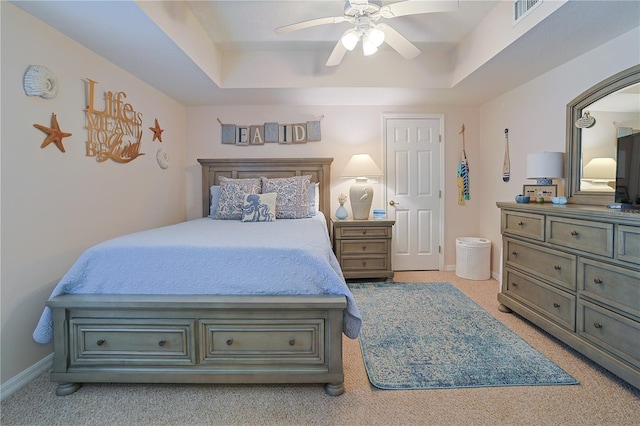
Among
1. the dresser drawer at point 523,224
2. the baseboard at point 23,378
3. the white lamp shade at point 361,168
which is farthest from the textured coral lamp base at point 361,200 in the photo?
the baseboard at point 23,378

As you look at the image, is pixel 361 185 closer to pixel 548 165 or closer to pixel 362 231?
pixel 362 231

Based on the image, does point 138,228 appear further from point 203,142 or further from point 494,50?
point 494,50

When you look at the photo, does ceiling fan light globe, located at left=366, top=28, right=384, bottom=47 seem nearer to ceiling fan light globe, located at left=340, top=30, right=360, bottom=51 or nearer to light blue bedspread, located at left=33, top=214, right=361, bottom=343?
ceiling fan light globe, located at left=340, top=30, right=360, bottom=51

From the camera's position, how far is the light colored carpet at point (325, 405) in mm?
1474

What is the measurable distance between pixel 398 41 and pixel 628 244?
6.40 feet

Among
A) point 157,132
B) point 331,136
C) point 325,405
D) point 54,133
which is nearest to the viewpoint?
point 325,405

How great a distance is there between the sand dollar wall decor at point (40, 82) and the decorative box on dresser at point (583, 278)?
341 centimetres

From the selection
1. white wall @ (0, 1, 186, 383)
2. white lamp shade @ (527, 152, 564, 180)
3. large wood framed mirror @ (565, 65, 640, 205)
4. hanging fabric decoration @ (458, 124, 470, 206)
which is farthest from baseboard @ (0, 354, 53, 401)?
hanging fabric decoration @ (458, 124, 470, 206)

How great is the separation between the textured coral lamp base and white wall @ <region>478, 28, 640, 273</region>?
60.3 inches

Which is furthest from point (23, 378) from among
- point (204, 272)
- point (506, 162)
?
point (506, 162)

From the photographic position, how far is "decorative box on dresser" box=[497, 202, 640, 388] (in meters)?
1.65

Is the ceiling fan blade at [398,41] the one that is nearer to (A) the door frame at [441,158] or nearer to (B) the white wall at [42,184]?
(A) the door frame at [441,158]

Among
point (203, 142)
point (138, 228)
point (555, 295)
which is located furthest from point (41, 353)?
point (555, 295)

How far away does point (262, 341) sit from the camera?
1.66 meters
